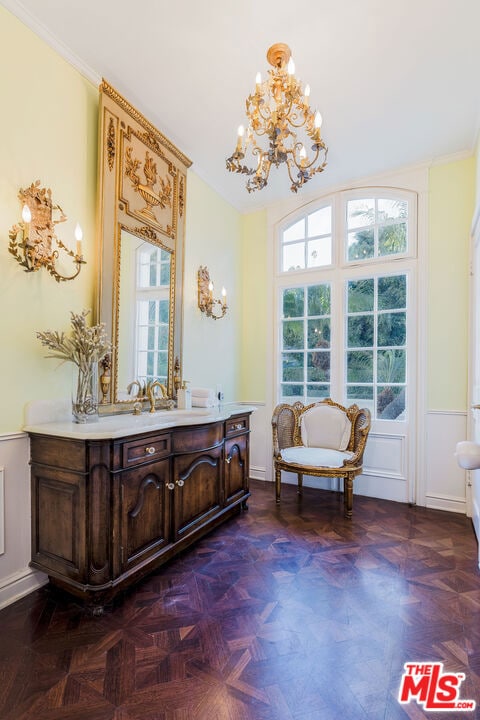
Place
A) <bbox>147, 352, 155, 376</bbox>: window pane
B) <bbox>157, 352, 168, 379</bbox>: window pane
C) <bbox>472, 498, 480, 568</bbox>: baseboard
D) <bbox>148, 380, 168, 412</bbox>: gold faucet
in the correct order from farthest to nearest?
<bbox>157, 352, 168, 379</bbox>: window pane < <bbox>147, 352, 155, 376</bbox>: window pane < <bbox>148, 380, 168, 412</bbox>: gold faucet < <bbox>472, 498, 480, 568</bbox>: baseboard

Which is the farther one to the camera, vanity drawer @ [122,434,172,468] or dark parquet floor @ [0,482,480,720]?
vanity drawer @ [122,434,172,468]

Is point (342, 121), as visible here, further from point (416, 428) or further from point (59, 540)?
point (59, 540)


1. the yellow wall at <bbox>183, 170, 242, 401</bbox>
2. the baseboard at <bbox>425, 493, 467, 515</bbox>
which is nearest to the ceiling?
the yellow wall at <bbox>183, 170, 242, 401</bbox>

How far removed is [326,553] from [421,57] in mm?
3381

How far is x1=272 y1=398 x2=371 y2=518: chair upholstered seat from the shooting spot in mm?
3193

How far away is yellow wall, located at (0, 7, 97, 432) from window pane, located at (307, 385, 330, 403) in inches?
98.8

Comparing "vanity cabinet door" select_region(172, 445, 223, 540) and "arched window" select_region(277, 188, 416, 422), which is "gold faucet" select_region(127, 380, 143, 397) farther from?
"arched window" select_region(277, 188, 416, 422)

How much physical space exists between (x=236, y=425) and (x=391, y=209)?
108 inches

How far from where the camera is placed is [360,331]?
382 cm

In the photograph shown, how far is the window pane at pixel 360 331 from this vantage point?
378 cm

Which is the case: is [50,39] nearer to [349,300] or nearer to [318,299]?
[318,299]

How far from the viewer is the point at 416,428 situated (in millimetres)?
3473

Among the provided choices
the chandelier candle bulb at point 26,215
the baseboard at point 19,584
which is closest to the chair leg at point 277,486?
the baseboard at point 19,584

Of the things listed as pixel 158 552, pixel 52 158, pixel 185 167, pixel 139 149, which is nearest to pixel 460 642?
pixel 158 552
